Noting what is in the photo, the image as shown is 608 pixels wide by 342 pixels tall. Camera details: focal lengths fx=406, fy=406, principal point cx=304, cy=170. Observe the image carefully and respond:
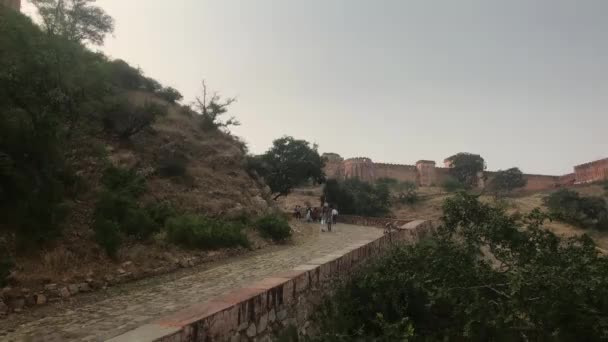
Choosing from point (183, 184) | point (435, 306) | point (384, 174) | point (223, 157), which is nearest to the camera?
point (435, 306)

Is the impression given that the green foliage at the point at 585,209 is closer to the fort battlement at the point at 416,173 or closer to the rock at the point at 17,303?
the fort battlement at the point at 416,173

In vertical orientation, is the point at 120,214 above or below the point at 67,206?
below

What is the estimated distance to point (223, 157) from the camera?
23047 millimetres

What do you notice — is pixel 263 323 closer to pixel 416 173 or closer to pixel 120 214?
pixel 120 214

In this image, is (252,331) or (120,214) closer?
(252,331)

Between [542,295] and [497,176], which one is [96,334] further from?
[497,176]

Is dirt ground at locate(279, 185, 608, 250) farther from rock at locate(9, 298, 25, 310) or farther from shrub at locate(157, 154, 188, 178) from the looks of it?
rock at locate(9, 298, 25, 310)

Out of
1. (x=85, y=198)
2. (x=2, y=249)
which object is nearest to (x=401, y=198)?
(x=85, y=198)

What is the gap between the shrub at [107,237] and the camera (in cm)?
875

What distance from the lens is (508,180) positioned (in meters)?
55.8

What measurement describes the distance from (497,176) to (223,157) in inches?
1825

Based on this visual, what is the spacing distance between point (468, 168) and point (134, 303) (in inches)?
2357

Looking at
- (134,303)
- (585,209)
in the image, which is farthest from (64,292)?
(585,209)

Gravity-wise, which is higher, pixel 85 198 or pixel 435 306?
pixel 85 198
